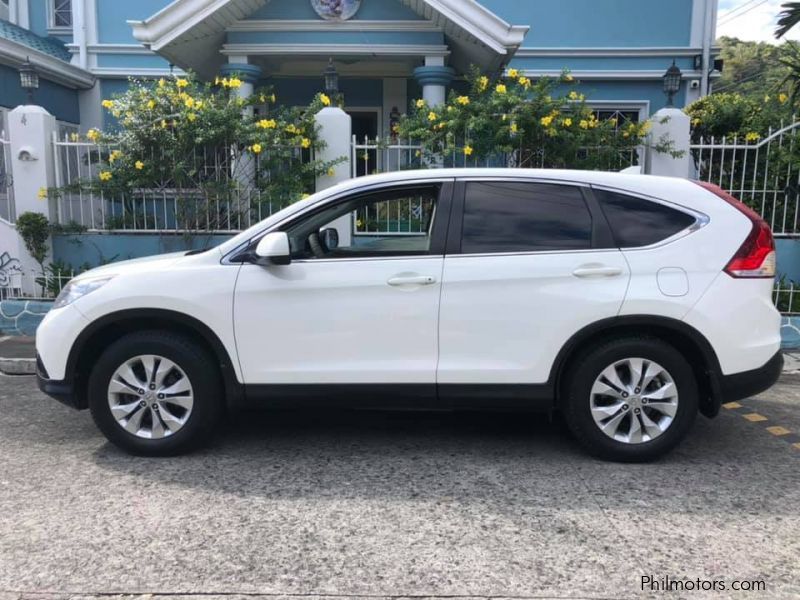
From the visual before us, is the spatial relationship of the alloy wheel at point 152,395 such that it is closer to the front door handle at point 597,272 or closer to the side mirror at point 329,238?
the side mirror at point 329,238

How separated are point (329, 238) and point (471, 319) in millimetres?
1271

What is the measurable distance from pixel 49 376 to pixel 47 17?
44.3 ft

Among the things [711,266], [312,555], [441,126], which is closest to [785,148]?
[441,126]

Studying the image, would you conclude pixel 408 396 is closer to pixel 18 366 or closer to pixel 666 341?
pixel 666 341

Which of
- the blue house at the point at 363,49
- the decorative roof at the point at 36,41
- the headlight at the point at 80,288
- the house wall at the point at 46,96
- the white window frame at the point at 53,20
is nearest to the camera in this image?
the headlight at the point at 80,288

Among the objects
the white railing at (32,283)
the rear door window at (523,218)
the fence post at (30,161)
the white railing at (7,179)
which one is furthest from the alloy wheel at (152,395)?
the white railing at (7,179)

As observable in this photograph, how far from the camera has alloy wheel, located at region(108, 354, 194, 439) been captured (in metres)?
4.53

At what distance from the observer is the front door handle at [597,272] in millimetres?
4367

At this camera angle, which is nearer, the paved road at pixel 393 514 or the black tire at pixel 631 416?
the paved road at pixel 393 514

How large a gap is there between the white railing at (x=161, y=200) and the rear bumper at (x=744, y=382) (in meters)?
5.50

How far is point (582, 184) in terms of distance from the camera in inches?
180

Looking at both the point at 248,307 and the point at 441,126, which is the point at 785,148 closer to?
the point at 441,126

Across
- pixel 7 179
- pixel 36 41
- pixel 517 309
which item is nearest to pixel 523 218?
pixel 517 309

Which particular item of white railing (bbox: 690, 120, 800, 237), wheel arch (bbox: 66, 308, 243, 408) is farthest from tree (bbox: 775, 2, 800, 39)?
wheel arch (bbox: 66, 308, 243, 408)
